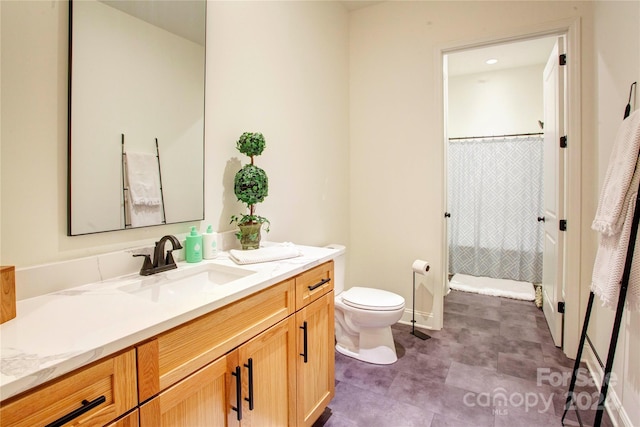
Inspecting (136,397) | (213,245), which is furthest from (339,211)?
(136,397)

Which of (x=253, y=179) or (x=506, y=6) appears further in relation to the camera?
(x=506, y=6)

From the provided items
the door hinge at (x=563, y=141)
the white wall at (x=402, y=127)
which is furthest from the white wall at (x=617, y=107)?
the white wall at (x=402, y=127)

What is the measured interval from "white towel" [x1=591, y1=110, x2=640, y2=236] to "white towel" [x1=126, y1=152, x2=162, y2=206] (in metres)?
1.95

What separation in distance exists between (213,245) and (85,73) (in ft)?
2.62

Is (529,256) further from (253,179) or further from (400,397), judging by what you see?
(253,179)

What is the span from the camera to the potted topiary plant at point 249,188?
1.61 metres

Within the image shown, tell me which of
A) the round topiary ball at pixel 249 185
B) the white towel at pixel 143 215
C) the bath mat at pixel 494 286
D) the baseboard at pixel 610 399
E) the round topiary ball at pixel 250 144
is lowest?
the baseboard at pixel 610 399

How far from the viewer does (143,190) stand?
133 cm

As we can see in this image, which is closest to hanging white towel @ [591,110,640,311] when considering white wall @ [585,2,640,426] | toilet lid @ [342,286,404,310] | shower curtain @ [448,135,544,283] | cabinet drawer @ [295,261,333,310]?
white wall @ [585,2,640,426]

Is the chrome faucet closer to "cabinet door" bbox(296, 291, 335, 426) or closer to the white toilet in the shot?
"cabinet door" bbox(296, 291, 335, 426)

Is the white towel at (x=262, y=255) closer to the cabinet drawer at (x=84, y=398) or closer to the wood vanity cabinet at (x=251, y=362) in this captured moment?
the wood vanity cabinet at (x=251, y=362)

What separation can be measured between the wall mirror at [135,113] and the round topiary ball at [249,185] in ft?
0.58

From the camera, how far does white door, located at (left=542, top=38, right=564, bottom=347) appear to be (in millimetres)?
2385

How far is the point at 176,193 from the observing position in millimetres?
1453
